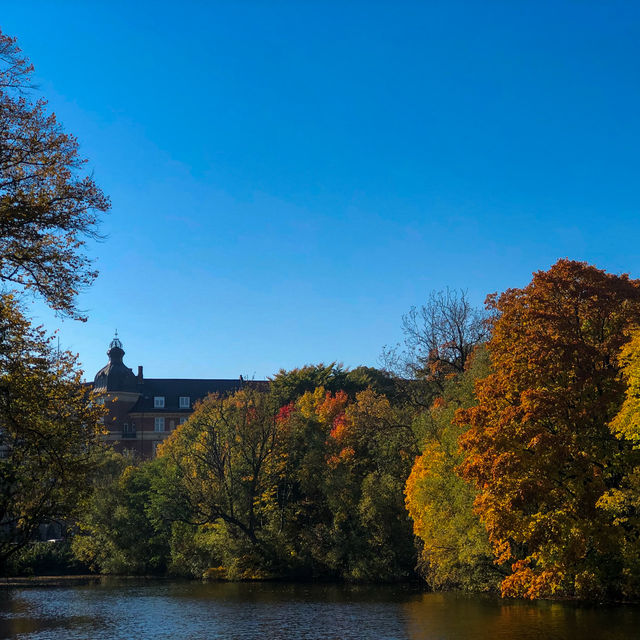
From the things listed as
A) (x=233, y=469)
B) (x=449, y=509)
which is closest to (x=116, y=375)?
(x=233, y=469)

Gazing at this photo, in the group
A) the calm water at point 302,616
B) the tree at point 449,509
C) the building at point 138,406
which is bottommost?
the calm water at point 302,616

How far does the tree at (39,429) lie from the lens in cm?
1991

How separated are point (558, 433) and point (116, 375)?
266ft

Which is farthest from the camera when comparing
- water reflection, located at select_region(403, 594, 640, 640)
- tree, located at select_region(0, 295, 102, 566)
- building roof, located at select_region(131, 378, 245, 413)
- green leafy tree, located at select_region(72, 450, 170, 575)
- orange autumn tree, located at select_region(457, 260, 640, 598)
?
building roof, located at select_region(131, 378, 245, 413)

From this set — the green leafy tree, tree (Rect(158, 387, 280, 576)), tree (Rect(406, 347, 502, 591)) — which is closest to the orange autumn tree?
tree (Rect(406, 347, 502, 591))

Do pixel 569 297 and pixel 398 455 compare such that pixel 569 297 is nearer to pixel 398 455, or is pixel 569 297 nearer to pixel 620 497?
pixel 620 497

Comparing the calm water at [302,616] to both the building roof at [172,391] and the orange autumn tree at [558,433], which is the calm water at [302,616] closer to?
the orange autumn tree at [558,433]

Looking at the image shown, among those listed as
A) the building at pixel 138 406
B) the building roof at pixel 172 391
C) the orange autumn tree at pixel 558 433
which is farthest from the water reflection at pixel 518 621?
the building roof at pixel 172 391

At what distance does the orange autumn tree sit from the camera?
27672 mm

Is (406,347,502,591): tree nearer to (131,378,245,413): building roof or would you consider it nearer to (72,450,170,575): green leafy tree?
(72,450,170,575): green leafy tree

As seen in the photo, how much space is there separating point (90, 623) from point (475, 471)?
17.8m

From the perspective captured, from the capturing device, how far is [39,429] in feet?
72.4

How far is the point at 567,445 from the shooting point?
28.0m

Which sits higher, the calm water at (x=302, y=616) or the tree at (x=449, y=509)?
the tree at (x=449, y=509)
